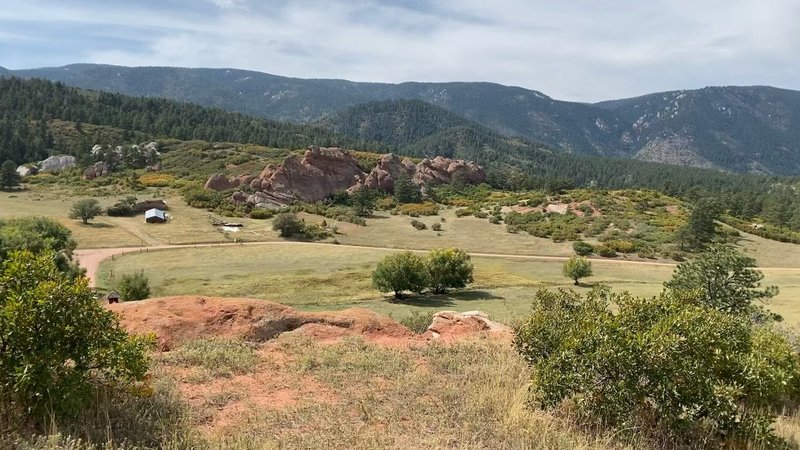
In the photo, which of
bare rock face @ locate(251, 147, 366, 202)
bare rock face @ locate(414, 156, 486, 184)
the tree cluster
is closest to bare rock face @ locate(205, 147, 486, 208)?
bare rock face @ locate(251, 147, 366, 202)

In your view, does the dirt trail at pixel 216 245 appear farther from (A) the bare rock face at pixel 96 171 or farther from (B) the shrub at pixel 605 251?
(A) the bare rock face at pixel 96 171

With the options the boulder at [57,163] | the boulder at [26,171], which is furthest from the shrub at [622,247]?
the boulder at [26,171]

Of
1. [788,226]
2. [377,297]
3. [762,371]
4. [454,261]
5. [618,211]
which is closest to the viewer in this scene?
[762,371]

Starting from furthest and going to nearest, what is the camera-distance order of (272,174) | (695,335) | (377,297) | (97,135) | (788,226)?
(97,135), (788,226), (272,174), (377,297), (695,335)

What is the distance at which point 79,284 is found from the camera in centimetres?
718

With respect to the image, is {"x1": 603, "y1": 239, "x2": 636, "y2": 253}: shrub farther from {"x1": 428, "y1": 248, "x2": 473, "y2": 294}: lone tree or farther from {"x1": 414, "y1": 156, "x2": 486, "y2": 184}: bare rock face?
{"x1": 414, "y1": 156, "x2": 486, "y2": 184}: bare rock face

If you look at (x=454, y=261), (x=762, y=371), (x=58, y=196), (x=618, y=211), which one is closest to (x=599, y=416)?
(x=762, y=371)

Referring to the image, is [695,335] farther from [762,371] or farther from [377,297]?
[377,297]

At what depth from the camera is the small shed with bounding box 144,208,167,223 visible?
237 feet

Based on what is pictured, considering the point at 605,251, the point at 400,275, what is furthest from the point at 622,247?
the point at 400,275

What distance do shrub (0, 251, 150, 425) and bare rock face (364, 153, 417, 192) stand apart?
3852 inches

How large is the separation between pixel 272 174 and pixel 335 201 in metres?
13.0

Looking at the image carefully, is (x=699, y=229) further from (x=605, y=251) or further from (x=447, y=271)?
(x=447, y=271)

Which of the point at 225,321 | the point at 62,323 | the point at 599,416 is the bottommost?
the point at 225,321
